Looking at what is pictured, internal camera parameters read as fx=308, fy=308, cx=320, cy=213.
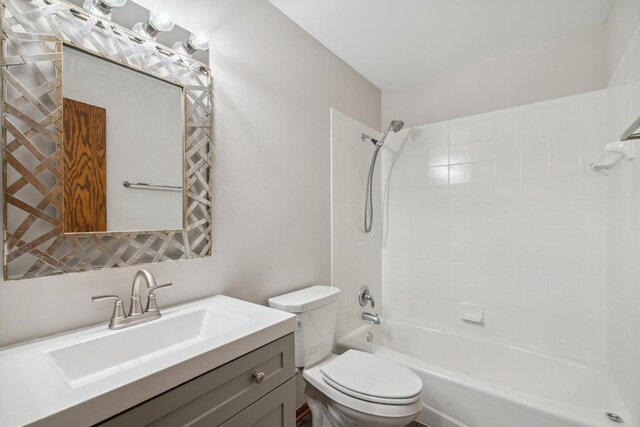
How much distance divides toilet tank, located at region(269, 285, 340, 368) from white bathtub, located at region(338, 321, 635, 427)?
399 mm

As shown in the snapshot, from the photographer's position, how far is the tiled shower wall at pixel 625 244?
1.25 meters

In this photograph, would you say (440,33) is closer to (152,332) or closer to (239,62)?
(239,62)

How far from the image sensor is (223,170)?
1450 millimetres

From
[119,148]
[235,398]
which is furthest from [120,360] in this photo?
[119,148]

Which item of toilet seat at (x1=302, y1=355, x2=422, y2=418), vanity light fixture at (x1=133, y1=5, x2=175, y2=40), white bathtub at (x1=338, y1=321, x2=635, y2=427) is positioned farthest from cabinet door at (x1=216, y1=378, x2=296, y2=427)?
vanity light fixture at (x1=133, y1=5, x2=175, y2=40)

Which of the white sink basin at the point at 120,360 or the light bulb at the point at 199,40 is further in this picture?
the light bulb at the point at 199,40

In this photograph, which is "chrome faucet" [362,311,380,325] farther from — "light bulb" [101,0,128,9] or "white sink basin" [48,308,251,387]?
"light bulb" [101,0,128,9]

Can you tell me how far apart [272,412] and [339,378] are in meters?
0.48

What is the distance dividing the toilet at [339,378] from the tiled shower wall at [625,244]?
92 centimetres

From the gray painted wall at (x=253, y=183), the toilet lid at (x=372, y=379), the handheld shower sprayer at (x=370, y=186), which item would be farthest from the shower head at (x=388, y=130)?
the toilet lid at (x=372, y=379)

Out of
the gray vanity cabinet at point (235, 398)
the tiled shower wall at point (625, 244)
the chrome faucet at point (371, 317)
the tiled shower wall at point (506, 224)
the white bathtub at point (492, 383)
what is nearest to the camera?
the gray vanity cabinet at point (235, 398)

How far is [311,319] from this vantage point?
1.60 metres

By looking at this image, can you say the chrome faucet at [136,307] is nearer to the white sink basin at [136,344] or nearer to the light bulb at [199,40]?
the white sink basin at [136,344]

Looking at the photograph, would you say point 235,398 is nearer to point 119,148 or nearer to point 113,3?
point 119,148
